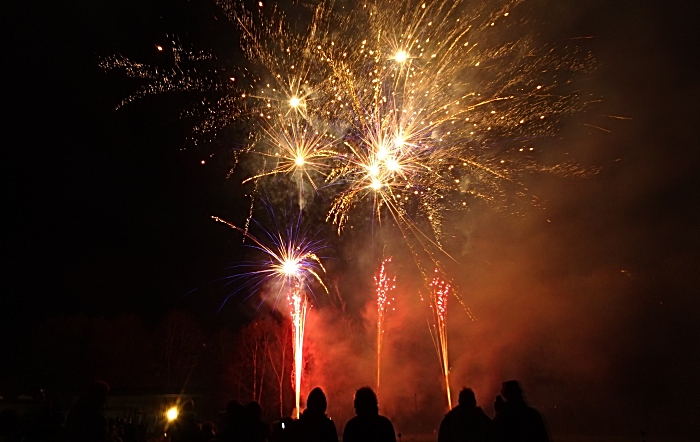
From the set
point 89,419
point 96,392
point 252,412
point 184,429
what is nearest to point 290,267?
point 184,429

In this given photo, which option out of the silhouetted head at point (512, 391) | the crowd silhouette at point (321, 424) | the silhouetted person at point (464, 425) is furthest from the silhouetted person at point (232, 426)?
the silhouetted head at point (512, 391)

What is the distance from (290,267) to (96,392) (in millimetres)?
11853

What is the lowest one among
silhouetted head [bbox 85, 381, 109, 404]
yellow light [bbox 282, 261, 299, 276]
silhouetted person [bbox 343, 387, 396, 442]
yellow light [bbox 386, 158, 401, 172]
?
silhouetted person [bbox 343, 387, 396, 442]

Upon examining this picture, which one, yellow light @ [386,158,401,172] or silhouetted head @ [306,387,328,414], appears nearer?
silhouetted head @ [306,387,328,414]

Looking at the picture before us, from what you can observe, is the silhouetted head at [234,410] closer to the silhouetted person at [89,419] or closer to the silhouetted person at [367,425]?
the silhouetted person at [89,419]

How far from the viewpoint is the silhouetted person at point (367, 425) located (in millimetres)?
3039

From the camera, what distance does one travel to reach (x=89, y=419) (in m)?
3.56

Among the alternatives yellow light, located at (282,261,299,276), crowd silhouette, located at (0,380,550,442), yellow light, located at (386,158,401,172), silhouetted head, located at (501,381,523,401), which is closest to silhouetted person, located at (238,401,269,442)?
crowd silhouette, located at (0,380,550,442)

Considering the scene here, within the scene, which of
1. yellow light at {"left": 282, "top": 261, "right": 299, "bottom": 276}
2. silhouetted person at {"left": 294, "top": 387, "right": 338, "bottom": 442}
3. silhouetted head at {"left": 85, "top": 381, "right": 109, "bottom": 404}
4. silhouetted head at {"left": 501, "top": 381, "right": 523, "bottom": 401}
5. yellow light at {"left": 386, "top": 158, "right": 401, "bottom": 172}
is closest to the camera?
silhouetted person at {"left": 294, "top": 387, "right": 338, "bottom": 442}

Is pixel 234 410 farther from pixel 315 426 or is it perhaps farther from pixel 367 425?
pixel 367 425

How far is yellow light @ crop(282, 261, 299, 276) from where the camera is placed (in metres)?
15.5

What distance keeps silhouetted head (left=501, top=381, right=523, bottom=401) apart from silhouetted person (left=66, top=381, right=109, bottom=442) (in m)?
3.47

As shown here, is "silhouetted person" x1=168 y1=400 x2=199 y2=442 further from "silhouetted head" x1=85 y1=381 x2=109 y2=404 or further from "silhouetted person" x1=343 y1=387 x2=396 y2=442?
"silhouetted person" x1=343 y1=387 x2=396 y2=442

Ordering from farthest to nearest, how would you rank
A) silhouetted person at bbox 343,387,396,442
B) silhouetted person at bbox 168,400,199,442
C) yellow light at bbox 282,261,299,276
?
yellow light at bbox 282,261,299,276
silhouetted person at bbox 168,400,199,442
silhouetted person at bbox 343,387,396,442
